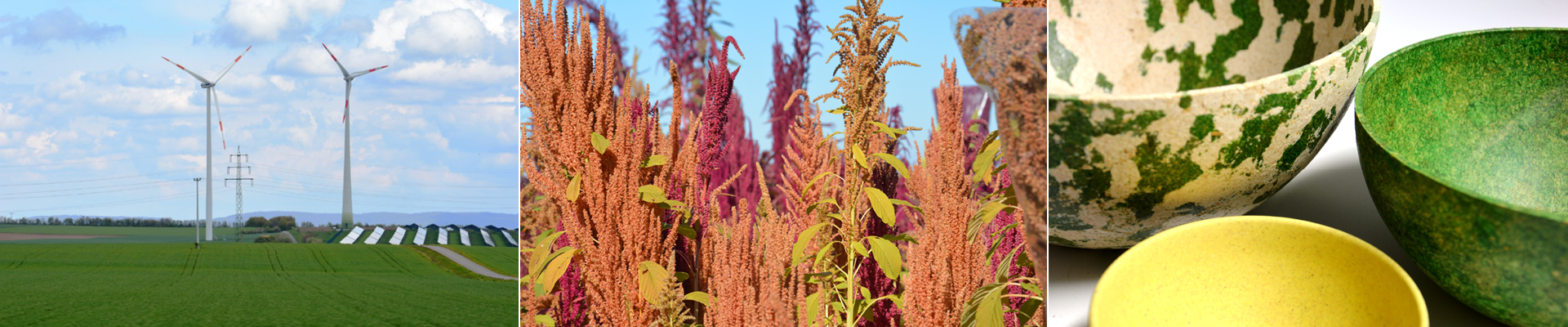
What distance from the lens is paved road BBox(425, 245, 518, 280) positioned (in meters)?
11.3

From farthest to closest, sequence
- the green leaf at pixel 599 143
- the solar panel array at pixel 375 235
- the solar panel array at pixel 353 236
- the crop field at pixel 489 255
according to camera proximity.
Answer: the solar panel array at pixel 353 236, the solar panel array at pixel 375 235, the crop field at pixel 489 255, the green leaf at pixel 599 143

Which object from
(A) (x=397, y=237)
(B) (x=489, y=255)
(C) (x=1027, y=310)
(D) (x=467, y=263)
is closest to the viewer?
(C) (x=1027, y=310)

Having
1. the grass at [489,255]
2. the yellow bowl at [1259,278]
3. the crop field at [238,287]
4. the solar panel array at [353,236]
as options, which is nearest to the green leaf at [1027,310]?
the yellow bowl at [1259,278]

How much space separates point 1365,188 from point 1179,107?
0.68 metres

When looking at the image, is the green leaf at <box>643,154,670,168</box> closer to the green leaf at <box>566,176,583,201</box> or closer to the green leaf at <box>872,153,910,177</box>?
the green leaf at <box>566,176,583,201</box>

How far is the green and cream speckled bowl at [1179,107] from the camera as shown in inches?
29.2

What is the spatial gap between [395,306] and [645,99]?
35.8ft

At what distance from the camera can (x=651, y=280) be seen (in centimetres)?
68

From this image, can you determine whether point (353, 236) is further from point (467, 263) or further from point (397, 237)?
point (467, 263)

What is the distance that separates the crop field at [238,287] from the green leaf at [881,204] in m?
7.88

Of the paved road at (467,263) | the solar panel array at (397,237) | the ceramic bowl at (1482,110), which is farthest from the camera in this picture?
the solar panel array at (397,237)

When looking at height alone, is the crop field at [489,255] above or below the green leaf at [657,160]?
below

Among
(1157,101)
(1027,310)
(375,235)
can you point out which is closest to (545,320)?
(1027,310)

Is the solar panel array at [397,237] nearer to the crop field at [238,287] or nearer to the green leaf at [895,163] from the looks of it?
the crop field at [238,287]
